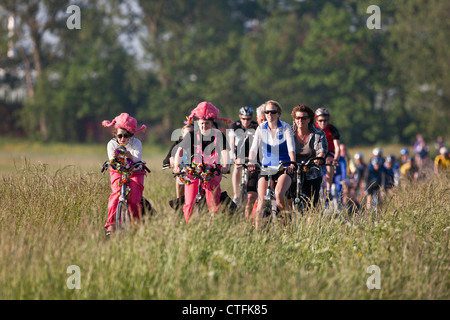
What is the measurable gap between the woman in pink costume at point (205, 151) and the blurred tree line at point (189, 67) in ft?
159

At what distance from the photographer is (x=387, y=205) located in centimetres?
1085

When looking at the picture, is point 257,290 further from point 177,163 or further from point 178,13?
point 178,13

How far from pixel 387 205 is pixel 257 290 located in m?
4.85

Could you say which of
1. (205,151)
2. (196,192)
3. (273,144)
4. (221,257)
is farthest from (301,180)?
(221,257)

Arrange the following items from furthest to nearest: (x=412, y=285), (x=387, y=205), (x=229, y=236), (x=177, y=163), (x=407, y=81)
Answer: (x=407, y=81)
(x=387, y=205)
(x=177, y=163)
(x=229, y=236)
(x=412, y=285)

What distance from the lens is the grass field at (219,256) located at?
256 inches

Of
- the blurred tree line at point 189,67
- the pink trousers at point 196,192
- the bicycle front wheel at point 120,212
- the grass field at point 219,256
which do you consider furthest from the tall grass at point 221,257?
the blurred tree line at point 189,67

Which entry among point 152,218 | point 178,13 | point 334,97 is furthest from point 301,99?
point 152,218

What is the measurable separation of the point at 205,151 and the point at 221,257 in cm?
267

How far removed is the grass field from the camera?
21.3ft

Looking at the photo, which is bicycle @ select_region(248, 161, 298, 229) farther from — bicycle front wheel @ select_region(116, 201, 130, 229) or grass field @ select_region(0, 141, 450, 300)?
bicycle front wheel @ select_region(116, 201, 130, 229)

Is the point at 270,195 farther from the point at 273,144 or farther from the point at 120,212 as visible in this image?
the point at 120,212

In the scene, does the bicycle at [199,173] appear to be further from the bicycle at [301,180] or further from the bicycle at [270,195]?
the bicycle at [301,180]

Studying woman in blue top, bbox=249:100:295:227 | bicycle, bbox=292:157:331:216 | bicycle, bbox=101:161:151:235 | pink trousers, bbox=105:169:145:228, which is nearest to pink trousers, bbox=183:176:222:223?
pink trousers, bbox=105:169:145:228
